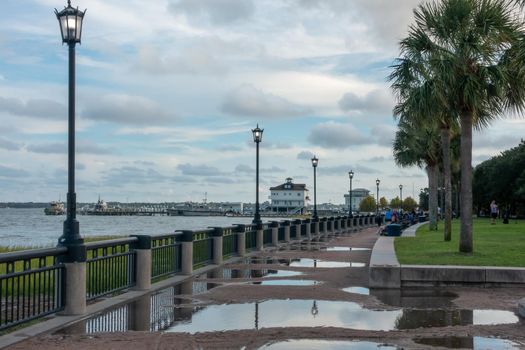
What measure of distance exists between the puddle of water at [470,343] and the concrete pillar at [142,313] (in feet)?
12.6

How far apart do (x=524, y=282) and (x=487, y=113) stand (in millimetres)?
8876

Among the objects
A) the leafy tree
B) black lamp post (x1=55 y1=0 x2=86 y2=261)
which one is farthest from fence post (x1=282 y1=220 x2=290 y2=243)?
the leafy tree

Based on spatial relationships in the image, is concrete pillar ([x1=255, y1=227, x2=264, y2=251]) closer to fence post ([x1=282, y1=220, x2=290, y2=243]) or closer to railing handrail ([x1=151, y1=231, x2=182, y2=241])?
fence post ([x1=282, y1=220, x2=290, y2=243])

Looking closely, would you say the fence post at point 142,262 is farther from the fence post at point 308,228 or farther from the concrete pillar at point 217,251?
the fence post at point 308,228

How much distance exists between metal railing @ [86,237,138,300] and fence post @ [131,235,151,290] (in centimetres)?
8

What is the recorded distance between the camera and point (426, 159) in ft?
151

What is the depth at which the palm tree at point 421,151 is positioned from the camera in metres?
43.5

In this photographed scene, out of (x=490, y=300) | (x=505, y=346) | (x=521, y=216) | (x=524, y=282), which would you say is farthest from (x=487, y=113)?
(x=521, y=216)

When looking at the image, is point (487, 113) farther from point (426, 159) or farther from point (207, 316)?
point (426, 159)

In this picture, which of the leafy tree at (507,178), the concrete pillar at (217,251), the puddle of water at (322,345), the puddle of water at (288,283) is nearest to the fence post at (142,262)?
the puddle of water at (288,283)

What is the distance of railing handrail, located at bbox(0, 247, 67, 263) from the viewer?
927 cm

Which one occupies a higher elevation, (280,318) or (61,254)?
(61,254)

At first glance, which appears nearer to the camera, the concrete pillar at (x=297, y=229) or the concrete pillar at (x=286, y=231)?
the concrete pillar at (x=286, y=231)

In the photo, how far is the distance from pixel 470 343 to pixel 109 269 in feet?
22.9
